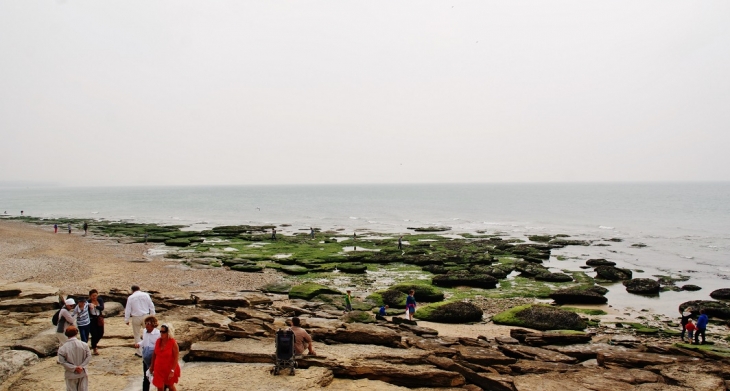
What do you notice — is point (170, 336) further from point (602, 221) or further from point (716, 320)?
point (602, 221)

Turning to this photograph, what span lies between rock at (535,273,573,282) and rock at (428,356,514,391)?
2529 centimetres

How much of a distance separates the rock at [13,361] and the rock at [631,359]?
18.1 metres

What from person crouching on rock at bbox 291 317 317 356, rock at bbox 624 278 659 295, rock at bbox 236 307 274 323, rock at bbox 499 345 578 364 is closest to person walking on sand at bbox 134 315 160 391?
person crouching on rock at bbox 291 317 317 356

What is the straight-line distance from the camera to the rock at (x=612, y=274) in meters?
37.0

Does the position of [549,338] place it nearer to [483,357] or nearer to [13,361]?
[483,357]

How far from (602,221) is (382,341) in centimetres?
8875

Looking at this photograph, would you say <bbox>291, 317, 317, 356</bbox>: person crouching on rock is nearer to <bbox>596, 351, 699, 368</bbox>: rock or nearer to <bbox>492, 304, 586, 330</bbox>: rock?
<bbox>596, 351, 699, 368</bbox>: rock

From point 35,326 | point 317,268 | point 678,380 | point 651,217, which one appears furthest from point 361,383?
point 651,217

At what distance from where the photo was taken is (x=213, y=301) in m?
22.1

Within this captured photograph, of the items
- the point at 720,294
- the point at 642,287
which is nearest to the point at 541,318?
the point at 642,287

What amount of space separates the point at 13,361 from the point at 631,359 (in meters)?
19.2

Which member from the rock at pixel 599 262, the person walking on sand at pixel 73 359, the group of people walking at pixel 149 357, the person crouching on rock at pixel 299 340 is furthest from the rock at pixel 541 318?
the rock at pixel 599 262

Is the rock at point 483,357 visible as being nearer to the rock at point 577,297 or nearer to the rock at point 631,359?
the rock at point 631,359

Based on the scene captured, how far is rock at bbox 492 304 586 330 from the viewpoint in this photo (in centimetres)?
2314
